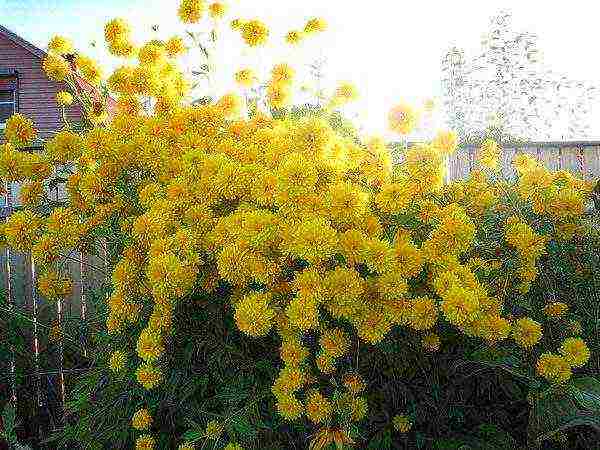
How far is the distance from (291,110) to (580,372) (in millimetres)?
1411

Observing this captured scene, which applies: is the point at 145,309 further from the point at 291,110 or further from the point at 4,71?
the point at 4,71

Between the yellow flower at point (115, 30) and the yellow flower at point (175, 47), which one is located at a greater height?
the yellow flower at point (115, 30)

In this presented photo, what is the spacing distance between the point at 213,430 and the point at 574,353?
2.99 ft

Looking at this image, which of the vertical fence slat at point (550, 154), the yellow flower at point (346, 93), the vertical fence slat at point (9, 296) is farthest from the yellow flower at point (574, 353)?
the vertical fence slat at point (550, 154)

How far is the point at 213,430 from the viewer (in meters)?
1.93

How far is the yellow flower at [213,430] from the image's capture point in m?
1.92

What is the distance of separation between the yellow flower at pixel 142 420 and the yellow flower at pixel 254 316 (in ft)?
1.97

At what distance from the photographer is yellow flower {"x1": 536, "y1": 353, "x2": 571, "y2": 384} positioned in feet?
6.04

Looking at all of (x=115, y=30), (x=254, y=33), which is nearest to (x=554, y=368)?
(x=254, y=33)

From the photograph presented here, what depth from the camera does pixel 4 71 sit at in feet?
55.9

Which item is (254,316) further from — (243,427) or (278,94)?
(278,94)

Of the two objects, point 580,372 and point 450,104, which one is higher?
point 450,104

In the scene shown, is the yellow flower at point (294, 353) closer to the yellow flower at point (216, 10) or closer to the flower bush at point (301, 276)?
the flower bush at point (301, 276)

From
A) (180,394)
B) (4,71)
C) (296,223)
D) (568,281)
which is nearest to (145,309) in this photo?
(180,394)
